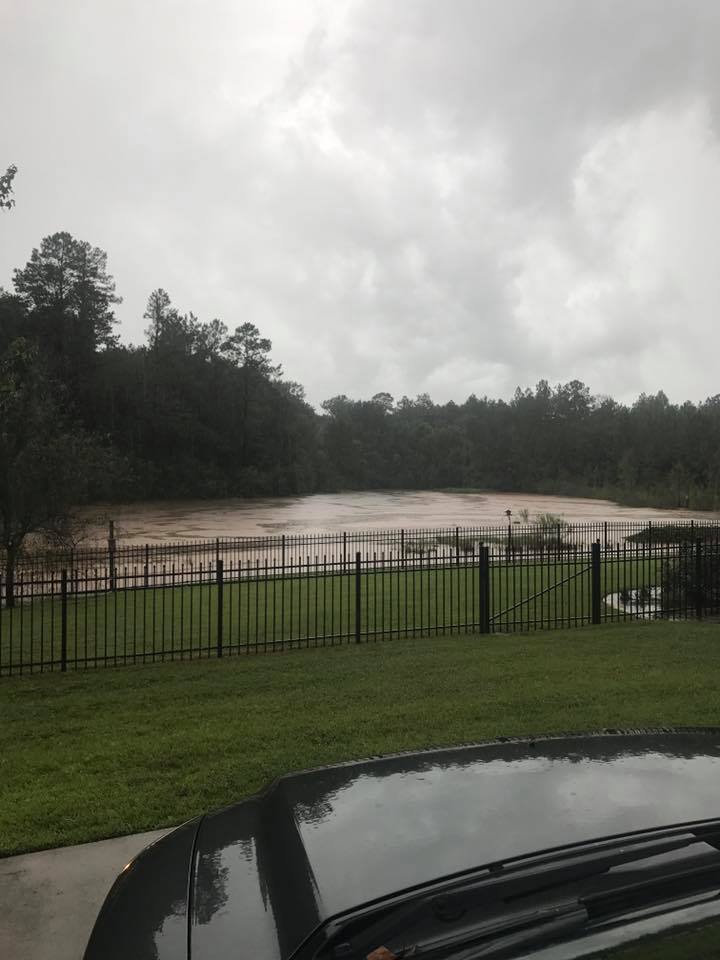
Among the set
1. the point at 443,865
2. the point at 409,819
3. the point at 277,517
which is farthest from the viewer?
the point at 277,517

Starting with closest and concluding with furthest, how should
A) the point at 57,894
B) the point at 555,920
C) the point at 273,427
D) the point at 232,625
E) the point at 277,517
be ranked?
the point at 555,920 < the point at 57,894 < the point at 232,625 < the point at 277,517 < the point at 273,427

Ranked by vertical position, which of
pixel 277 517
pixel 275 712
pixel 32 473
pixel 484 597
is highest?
pixel 32 473

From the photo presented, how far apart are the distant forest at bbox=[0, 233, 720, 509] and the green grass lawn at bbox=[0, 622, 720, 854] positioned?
53.6 meters

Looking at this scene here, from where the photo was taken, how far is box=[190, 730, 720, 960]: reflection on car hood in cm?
188

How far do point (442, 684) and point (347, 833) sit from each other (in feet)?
21.1

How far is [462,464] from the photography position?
14062cm

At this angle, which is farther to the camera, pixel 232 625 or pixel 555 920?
pixel 232 625

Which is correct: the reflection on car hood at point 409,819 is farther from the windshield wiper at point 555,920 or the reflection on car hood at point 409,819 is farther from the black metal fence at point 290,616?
the black metal fence at point 290,616

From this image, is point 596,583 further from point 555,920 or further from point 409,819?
point 555,920

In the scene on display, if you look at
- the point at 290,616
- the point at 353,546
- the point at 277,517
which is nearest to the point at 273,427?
the point at 277,517

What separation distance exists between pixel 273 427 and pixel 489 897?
4284 inches

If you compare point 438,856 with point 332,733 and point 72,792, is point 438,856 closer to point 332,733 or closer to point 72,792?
point 72,792

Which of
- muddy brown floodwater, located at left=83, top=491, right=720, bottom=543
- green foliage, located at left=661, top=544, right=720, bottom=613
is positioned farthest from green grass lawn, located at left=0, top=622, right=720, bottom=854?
muddy brown floodwater, located at left=83, top=491, right=720, bottom=543

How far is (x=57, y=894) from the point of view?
393cm
